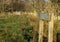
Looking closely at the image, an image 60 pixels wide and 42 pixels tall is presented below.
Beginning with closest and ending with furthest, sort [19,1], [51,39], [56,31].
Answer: [51,39] < [56,31] < [19,1]

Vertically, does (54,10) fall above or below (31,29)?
above

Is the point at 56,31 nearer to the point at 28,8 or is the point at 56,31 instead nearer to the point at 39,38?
the point at 39,38

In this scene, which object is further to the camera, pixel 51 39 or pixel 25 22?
pixel 25 22

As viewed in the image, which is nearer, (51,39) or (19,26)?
(51,39)

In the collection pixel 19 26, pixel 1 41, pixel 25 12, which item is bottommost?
pixel 1 41

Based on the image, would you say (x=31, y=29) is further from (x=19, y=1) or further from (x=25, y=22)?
(x=19, y=1)

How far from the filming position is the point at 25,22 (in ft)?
15.5

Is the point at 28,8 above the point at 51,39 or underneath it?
above

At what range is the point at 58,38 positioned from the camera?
15.1 feet

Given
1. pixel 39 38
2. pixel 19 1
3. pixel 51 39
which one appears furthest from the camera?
pixel 19 1

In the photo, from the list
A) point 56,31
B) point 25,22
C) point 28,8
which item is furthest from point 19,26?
point 56,31

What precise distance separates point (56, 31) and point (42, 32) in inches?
16.5

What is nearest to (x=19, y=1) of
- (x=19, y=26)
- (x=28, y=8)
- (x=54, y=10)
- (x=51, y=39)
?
(x=28, y=8)

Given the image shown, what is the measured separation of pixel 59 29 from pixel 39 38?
24.9 inches
